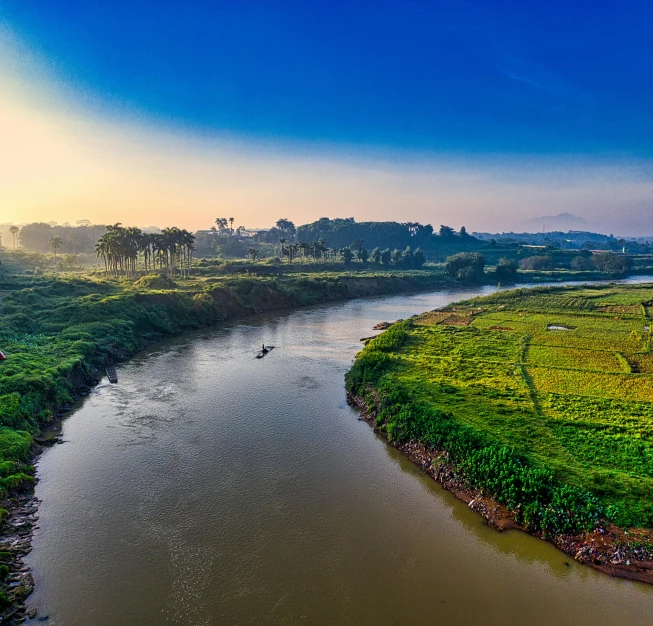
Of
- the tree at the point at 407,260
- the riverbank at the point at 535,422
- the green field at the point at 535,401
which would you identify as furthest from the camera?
the tree at the point at 407,260

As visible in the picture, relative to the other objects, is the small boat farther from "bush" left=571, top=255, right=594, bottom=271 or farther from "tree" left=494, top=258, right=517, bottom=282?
"bush" left=571, top=255, right=594, bottom=271

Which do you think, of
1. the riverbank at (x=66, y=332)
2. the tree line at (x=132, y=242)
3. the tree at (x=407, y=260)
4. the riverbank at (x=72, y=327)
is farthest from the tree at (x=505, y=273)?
the tree line at (x=132, y=242)

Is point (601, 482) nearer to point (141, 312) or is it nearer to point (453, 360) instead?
point (453, 360)

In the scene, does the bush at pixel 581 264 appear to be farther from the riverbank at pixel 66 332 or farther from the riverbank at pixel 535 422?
the riverbank at pixel 535 422

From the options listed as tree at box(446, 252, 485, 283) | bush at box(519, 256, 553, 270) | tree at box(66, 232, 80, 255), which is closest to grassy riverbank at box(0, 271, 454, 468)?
tree at box(446, 252, 485, 283)

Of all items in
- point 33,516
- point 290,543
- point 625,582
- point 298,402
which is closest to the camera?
point 625,582

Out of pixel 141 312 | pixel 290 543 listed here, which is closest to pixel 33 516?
pixel 290 543
